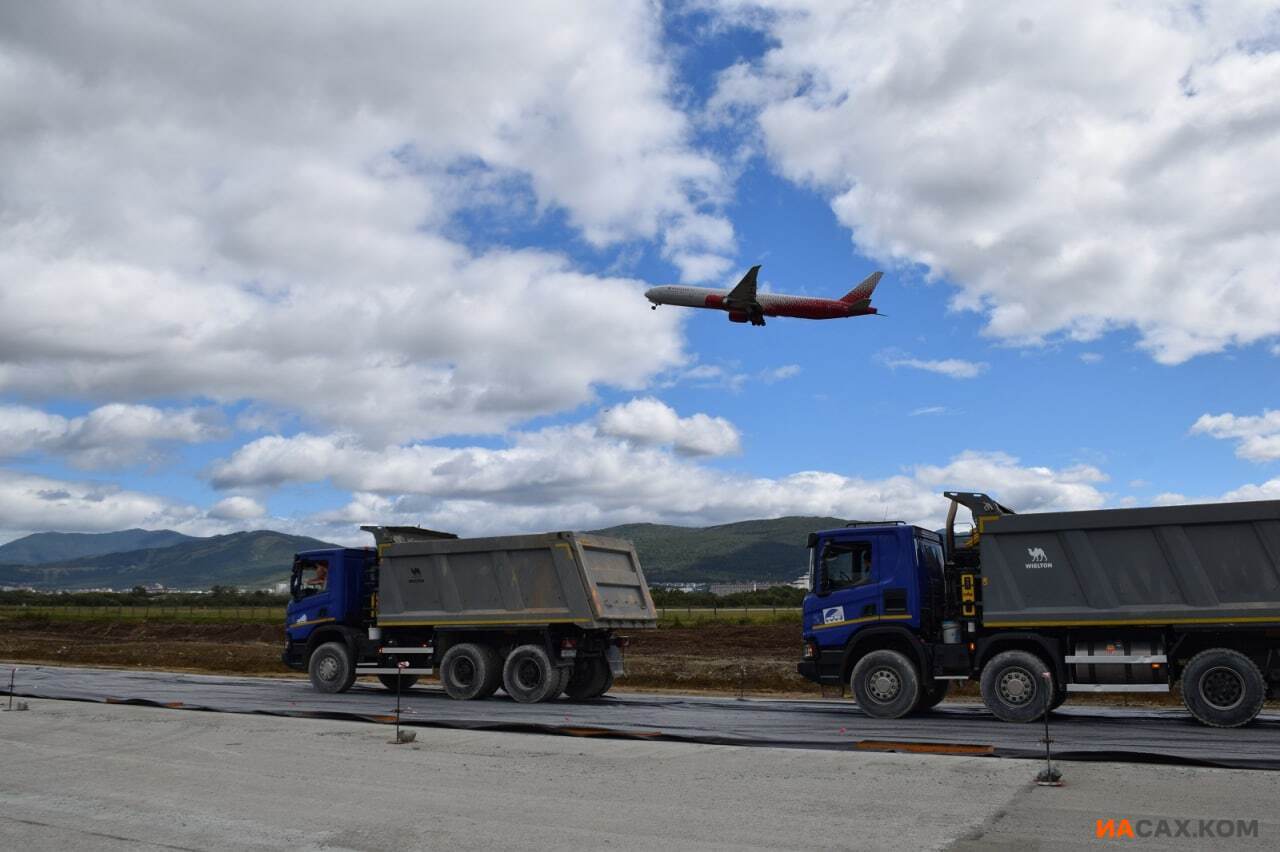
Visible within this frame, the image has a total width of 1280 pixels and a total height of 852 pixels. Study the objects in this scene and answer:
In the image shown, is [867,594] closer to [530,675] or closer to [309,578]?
[530,675]

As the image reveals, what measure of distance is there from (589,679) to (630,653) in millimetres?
18803

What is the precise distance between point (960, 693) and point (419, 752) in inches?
629

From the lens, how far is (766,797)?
388 inches

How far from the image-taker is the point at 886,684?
1758cm

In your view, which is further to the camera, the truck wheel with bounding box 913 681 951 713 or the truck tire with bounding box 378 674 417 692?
the truck tire with bounding box 378 674 417 692

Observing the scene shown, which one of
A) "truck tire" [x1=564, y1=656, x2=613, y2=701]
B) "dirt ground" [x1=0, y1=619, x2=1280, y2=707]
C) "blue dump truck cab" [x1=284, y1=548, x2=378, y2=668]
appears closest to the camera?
"truck tire" [x1=564, y1=656, x2=613, y2=701]

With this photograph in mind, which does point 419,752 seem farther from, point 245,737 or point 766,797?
point 766,797

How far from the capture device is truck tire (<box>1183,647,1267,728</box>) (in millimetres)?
15297

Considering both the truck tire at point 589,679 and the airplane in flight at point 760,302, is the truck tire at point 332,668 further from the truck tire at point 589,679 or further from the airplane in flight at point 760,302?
the airplane in flight at point 760,302

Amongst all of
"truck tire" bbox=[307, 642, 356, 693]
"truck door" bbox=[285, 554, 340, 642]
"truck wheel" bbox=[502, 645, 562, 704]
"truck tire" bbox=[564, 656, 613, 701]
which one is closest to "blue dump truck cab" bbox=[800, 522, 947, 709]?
"truck wheel" bbox=[502, 645, 562, 704]

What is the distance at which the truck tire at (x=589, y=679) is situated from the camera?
870 inches

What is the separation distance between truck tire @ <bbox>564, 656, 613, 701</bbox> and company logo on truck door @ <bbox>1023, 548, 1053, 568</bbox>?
886 cm

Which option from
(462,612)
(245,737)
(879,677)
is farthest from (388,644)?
(879,677)

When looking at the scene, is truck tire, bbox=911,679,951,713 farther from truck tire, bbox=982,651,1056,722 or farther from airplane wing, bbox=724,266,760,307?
airplane wing, bbox=724,266,760,307
